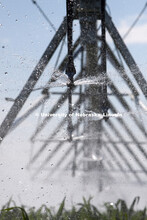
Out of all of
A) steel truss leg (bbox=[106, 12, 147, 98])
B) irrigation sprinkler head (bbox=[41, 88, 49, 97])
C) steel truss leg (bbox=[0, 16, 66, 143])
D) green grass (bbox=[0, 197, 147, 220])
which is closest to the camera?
green grass (bbox=[0, 197, 147, 220])

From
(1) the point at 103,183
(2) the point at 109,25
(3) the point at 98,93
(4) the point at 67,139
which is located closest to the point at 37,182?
(1) the point at 103,183

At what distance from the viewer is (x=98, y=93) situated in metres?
4.37

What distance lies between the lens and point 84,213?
2.65 m

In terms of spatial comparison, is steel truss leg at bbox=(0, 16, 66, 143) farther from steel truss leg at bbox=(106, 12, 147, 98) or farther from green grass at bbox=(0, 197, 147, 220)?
green grass at bbox=(0, 197, 147, 220)

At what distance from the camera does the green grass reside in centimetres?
255

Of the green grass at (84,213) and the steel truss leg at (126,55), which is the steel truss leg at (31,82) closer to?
the steel truss leg at (126,55)

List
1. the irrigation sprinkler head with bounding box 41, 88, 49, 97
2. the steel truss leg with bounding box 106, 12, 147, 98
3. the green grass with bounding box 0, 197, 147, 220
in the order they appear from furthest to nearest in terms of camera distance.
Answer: the irrigation sprinkler head with bounding box 41, 88, 49, 97
the steel truss leg with bounding box 106, 12, 147, 98
the green grass with bounding box 0, 197, 147, 220

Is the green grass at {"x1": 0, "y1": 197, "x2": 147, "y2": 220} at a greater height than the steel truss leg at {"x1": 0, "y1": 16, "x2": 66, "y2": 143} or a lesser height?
lesser

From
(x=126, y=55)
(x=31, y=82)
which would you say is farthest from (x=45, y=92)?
(x=126, y=55)

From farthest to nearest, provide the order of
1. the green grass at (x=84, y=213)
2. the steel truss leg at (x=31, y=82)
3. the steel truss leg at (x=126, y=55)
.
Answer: the steel truss leg at (x=126, y=55) < the steel truss leg at (x=31, y=82) < the green grass at (x=84, y=213)

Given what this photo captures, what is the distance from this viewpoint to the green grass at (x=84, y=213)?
2.55 m

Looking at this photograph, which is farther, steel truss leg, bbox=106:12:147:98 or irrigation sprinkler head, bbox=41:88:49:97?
irrigation sprinkler head, bbox=41:88:49:97

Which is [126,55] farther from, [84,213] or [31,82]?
[84,213]

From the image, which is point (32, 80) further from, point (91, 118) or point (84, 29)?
point (91, 118)
